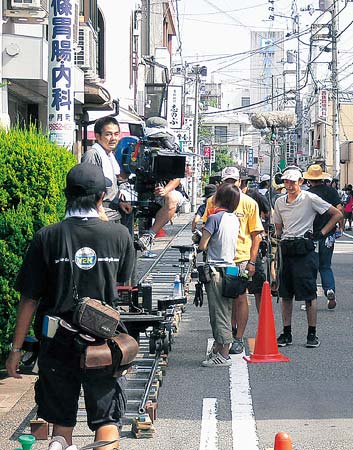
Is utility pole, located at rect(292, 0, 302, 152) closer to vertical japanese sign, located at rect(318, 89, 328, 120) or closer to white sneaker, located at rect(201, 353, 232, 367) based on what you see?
vertical japanese sign, located at rect(318, 89, 328, 120)

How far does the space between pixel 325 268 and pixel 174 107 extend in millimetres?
28295

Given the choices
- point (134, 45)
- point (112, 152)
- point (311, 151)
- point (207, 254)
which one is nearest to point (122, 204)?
point (112, 152)

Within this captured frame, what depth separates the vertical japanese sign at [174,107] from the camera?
135 ft

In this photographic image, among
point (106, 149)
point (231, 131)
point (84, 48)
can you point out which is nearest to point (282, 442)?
point (106, 149)

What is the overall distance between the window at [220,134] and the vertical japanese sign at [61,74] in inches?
4402

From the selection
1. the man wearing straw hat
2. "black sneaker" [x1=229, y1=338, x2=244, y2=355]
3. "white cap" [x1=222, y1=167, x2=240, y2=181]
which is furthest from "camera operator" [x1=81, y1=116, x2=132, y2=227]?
the man wearing straw hat

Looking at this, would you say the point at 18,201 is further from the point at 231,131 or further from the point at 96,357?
the point at 231,131

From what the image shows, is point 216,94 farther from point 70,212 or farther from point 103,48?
point 70,212

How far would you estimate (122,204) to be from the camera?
845cm

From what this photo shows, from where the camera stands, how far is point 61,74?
11.2 metres

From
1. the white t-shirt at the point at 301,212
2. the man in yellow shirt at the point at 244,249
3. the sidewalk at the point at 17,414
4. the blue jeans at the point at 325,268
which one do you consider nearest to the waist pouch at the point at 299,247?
the white t-shirt at the point at 301,212

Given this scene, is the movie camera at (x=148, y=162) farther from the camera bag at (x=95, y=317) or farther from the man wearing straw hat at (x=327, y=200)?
the man wearing straw hat at (x=327, y=200)

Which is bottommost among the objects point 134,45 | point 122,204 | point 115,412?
point 115,412

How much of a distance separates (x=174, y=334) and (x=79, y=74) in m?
8.31
